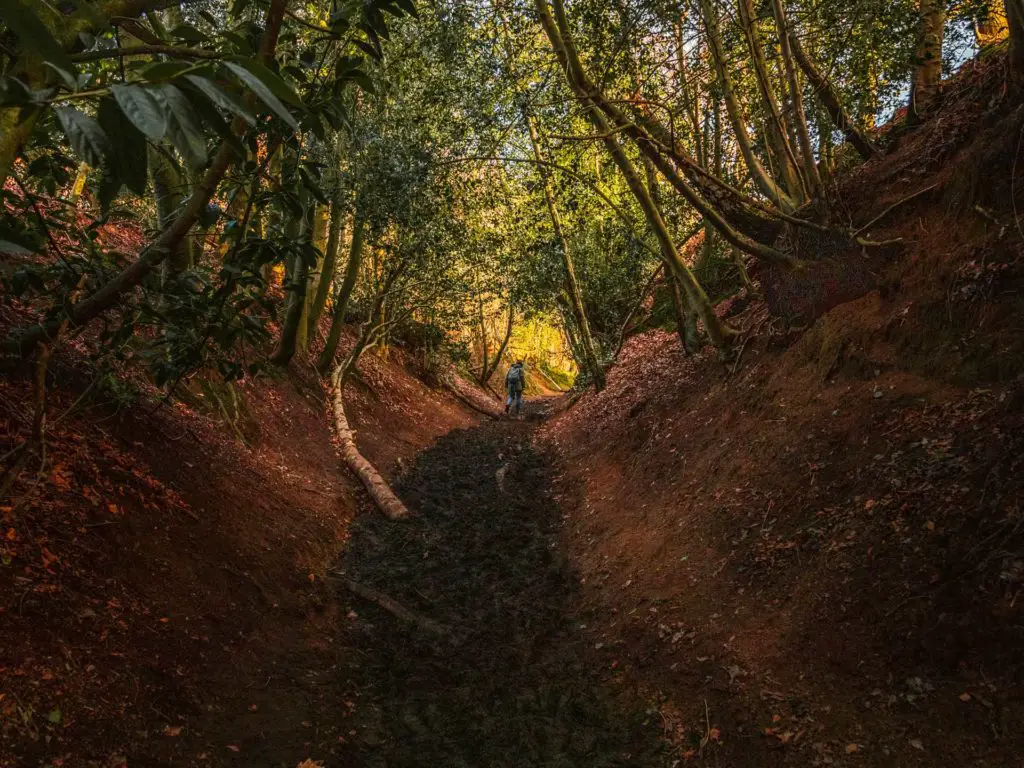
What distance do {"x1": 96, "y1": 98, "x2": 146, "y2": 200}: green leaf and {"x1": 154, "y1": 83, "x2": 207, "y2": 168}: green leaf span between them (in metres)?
0.14

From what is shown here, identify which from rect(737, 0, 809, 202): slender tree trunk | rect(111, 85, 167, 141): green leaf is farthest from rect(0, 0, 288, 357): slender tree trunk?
rect(737, 0, 809, 202): slender tree trunk

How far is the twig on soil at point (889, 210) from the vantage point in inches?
295

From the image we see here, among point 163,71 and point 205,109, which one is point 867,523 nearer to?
point 205,109

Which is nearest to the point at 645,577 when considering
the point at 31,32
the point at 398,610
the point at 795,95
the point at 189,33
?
the point at 398,610

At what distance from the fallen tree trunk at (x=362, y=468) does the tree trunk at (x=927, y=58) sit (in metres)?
9.90

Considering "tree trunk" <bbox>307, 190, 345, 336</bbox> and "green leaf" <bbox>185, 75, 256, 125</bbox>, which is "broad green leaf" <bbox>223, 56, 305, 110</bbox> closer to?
"green leaf" <bbox>185, 75, 256, 125</bbox>

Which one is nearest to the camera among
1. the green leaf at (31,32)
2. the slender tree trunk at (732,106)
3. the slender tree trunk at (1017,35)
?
the green leaf at (31,32)

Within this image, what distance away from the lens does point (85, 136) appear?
4.17 feet

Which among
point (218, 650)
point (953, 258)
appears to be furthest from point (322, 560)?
point (953, 258)

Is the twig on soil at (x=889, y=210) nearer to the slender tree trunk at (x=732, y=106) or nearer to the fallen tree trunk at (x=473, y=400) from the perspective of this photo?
the slender tree trunk at (x=732, y=106)

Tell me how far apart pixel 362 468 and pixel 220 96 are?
11.0 m

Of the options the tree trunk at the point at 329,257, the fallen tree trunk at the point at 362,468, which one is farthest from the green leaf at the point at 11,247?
the tree trunk at the point at 329,257

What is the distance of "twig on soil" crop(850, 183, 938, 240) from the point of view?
750cm

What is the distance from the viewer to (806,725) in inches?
158
